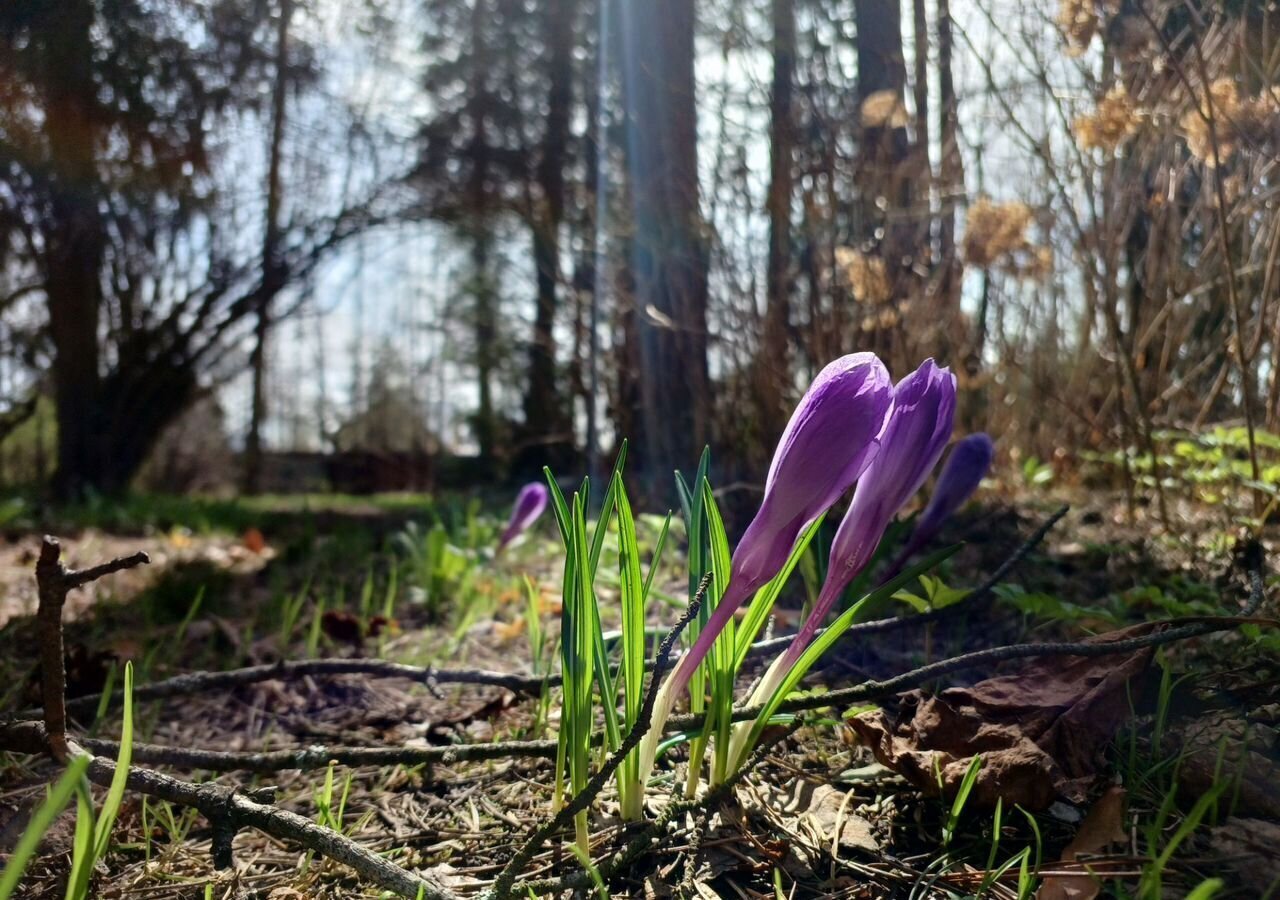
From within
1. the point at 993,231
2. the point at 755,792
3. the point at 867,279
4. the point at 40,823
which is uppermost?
the point at 993,231

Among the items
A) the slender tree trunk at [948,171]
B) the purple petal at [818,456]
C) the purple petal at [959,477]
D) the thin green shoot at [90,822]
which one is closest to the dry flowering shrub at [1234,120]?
the slender tree trunk at [948,171]

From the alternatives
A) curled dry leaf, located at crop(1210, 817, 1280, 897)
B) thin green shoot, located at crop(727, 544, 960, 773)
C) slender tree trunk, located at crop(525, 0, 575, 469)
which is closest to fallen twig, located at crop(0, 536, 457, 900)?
thin green shoot, located at crop(727, 544, 960, 773)

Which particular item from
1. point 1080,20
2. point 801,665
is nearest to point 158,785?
point 801,665

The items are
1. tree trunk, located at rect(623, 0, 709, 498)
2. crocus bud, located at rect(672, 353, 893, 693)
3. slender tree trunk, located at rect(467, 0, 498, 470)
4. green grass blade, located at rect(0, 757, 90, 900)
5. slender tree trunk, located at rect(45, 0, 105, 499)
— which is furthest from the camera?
slender tree trunk, located at rect(467, 0, 498, 470)

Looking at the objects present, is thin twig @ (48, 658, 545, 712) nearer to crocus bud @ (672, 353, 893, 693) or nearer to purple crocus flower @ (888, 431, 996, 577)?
crocus bud @ (672, 353, 893, 693)

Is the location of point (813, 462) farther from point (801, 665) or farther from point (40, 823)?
point (40, 823)

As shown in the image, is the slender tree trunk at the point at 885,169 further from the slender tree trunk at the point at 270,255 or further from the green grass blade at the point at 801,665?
the slender tree trunk at the point at 270,255
